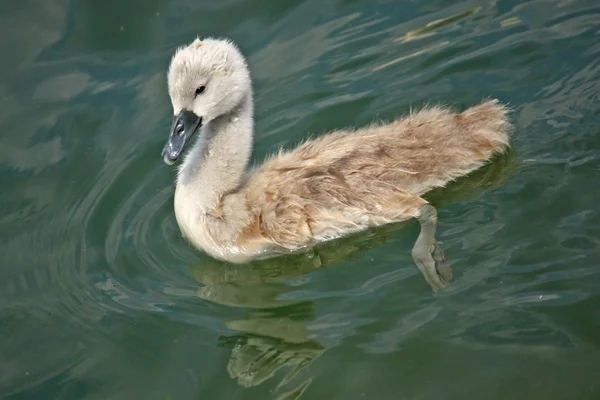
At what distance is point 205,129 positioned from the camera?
5.82 metres

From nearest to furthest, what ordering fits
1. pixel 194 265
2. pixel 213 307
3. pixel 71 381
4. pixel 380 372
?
pixel 380 372
pixel 71 381
pixel 213 307
pixel 194 265

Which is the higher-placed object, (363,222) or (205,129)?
(205,129)

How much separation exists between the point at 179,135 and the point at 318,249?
108 cm

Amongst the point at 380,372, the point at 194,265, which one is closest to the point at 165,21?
A: the point at 194,265

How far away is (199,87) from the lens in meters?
5.44

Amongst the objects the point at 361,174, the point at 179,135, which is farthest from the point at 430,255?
the point at 179,135

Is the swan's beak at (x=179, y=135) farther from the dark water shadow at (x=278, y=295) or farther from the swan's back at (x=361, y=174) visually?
the dark water shadow at (x=278, y=295)

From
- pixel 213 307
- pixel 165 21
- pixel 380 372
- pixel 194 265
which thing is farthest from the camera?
pixel 165 21

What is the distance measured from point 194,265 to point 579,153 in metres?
2.49

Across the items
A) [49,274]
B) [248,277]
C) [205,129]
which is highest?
[205,129]

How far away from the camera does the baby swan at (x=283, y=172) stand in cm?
546

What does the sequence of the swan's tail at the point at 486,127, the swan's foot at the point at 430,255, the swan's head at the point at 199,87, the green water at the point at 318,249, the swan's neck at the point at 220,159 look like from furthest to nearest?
the swan's tail at the point at 486,127
the swan's neck at the point at 220,159
the swan's head at the point at 199,87
the swan's foot at the point at 430,255
the green water at the point at 318,249

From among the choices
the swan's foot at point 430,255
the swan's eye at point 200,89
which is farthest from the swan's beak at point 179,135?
the swan's foot at point 430,255

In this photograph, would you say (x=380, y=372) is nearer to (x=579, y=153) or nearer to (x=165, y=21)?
(x=579, y=153)
